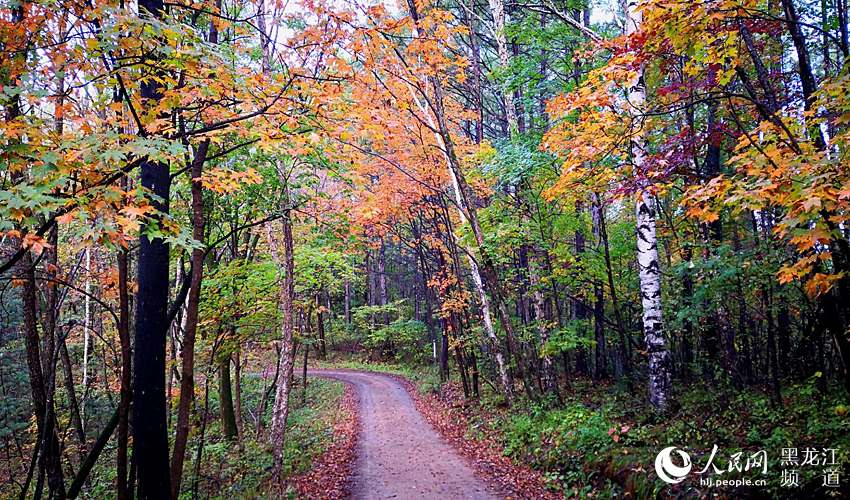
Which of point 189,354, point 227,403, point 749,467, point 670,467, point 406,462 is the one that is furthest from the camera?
point 227,403

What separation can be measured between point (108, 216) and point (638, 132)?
5.64 m

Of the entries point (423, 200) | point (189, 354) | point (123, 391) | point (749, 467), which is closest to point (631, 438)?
point (749, 467)

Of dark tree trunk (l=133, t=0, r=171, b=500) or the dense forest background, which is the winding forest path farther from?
dark tree trunk (l=133, t=0, r=171, b=500)

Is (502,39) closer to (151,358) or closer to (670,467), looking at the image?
(670,467)

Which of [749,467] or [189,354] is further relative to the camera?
[189,354]

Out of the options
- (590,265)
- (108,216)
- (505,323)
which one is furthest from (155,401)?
(590,265)

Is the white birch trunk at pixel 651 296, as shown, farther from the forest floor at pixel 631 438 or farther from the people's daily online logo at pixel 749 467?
the people's daily online logo at pixel 749 467

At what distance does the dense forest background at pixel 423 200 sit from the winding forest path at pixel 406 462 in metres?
1.44

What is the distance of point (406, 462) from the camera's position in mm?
9352

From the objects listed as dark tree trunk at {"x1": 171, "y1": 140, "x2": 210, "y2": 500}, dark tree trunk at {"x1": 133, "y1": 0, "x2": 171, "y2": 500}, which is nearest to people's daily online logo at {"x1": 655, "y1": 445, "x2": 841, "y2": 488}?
dark tree trunk at {"x1": 133, "y1": 0, "x2": 171, "y2": 500}

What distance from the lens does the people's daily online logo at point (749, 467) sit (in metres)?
4.71

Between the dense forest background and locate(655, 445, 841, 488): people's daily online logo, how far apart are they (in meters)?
0.16

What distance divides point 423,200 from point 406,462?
8815 mm

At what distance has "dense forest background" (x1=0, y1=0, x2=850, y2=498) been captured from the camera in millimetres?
3885
